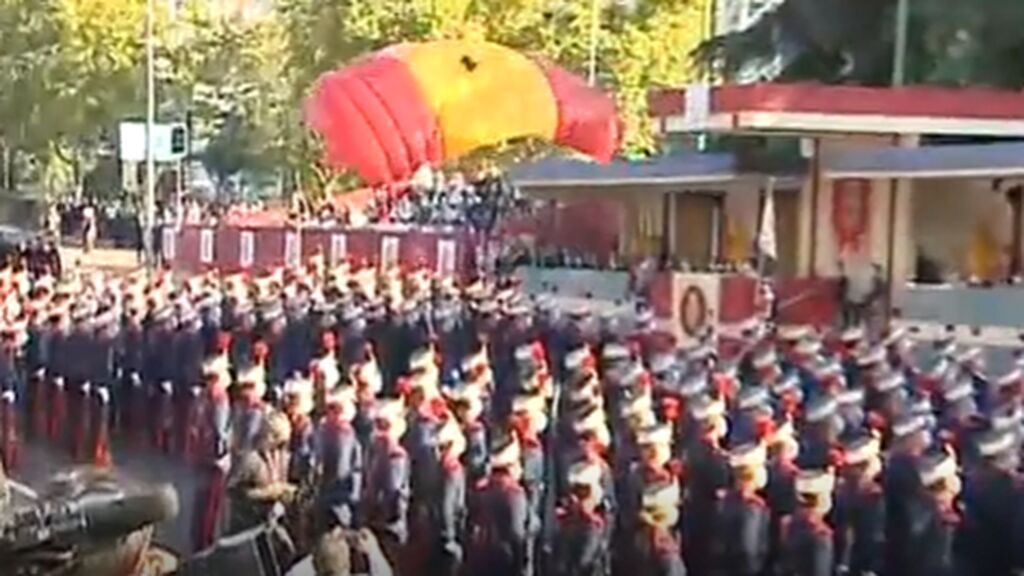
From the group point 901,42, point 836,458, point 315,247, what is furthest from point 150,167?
point 901,42

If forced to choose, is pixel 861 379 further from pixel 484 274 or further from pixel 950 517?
pixel 484 274

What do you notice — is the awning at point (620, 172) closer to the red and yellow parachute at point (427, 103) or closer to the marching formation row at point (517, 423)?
the red and yellow parachute at point (427, 103)

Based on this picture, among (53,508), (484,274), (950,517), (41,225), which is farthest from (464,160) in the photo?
(950,517)

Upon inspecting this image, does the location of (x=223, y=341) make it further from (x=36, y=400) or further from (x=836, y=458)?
(x=836, y=458)

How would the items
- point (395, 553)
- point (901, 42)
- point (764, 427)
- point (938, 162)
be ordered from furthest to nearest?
point (901, 42), point (395, 553), point (938, 162), point (764, 427)

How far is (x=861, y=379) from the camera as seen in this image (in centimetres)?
302

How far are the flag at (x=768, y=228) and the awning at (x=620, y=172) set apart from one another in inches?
12.3

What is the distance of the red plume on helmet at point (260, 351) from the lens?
3.73m

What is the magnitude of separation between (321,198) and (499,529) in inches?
36.8

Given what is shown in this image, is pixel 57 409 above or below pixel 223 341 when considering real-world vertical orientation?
below

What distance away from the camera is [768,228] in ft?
11.3

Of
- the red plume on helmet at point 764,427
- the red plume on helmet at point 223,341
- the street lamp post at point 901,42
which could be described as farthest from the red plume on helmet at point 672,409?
the street lamp post at point 901,42

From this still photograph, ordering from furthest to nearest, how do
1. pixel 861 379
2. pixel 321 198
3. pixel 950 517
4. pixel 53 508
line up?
pixel 321 198 < pixel 53 508 < pixel 861 379 < pixel 950 517

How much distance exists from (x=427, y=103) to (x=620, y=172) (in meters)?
0.43
